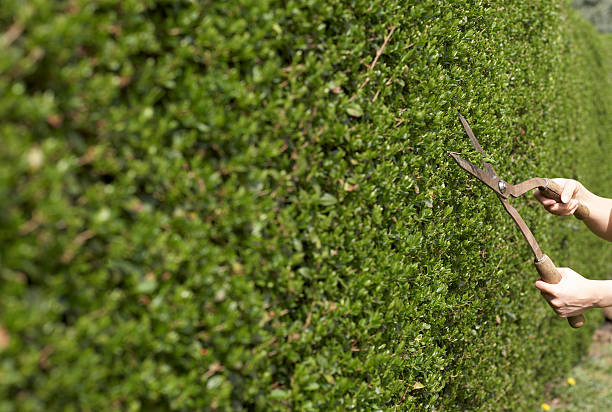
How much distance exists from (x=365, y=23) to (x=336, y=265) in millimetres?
1145

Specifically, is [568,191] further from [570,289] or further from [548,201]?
[570,289]

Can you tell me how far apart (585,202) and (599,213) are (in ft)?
0.40

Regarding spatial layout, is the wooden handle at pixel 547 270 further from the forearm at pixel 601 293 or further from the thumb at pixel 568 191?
the thumb at pixel 568 191

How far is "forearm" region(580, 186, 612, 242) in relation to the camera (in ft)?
11.8

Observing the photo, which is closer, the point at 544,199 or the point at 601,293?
the point at 601,293

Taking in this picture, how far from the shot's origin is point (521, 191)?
122 inches

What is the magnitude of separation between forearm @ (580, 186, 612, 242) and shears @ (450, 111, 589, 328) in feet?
0.37

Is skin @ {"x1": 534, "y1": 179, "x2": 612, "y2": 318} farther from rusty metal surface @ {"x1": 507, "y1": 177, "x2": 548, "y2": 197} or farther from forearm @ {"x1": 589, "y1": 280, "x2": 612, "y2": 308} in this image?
rusty metal surface @ {"x1": 507, "y1": 177, "x2": 548, "y2": 197}

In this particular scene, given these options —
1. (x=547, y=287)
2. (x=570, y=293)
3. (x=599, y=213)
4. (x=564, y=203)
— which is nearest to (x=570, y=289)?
(x=570, y=293)

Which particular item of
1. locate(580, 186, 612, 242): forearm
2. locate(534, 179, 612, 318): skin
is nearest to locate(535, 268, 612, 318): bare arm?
locate(534, 179, 612, 318): skin

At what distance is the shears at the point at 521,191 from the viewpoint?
9.24 feet

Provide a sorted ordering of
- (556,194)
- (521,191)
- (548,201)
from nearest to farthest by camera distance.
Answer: (521,191)
(556,194)
(548,201)

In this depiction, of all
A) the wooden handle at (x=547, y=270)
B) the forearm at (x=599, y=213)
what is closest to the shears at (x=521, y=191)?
the wooden handle at (x=547, y=270)

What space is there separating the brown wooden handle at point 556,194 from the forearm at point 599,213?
0.06 metres
